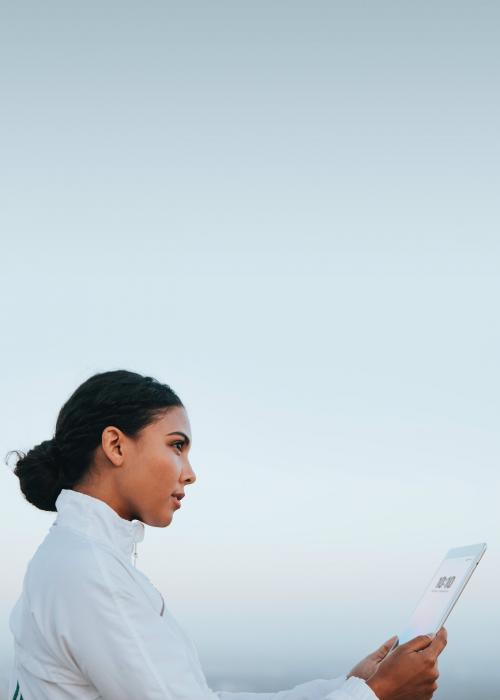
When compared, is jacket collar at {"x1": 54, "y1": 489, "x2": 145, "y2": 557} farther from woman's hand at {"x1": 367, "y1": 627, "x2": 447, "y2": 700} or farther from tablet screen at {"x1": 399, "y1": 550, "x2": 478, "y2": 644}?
tablet screen at {"x1": 399, "y1": 550, "x2": 478, "y2": 644}

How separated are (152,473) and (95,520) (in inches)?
11.0

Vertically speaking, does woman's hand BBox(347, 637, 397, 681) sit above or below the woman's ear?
below

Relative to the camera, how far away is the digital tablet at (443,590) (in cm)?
337

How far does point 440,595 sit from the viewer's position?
356 cm

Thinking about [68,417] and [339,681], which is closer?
[68,417]

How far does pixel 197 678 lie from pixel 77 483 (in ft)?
2.65

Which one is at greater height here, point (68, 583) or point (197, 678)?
point (68, 583)

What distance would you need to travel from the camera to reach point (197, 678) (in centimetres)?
291

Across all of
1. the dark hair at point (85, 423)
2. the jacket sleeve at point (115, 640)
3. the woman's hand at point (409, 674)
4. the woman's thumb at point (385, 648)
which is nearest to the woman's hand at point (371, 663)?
the woman's thumb at point (385, 648)

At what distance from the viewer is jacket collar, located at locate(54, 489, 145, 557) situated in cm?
303

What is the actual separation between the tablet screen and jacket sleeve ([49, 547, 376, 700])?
39.5 inches

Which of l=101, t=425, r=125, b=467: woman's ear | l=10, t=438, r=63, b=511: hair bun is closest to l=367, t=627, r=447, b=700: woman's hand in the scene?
l=101, t=425, r=125, b=467: woman's ear

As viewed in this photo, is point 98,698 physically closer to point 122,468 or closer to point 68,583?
point 68,583

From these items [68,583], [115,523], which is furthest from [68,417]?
[68,583]
